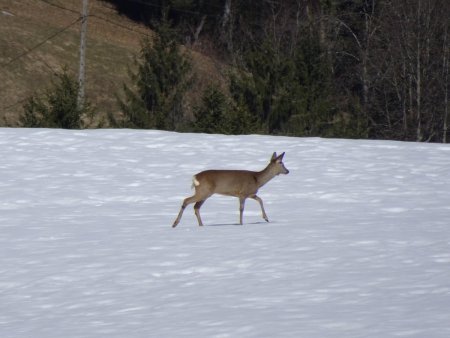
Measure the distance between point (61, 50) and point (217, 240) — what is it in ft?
173

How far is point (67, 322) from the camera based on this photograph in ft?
34.0

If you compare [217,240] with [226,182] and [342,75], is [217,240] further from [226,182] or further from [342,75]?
[342,75]

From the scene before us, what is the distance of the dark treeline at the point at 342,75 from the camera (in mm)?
39438

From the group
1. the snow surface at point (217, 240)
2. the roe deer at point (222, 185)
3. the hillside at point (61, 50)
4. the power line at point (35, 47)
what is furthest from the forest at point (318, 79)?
the roe deer at point (222, 185)

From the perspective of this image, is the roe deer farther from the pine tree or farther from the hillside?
the hillside

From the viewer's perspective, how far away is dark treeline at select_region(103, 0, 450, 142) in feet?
129

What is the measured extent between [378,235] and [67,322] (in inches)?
238

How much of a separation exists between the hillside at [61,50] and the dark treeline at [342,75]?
7106 millimetres

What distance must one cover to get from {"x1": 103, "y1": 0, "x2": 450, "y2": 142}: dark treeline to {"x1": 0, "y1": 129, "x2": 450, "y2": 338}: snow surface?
35.3 feet

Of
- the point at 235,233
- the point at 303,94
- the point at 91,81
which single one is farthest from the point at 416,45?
the point at 235,233

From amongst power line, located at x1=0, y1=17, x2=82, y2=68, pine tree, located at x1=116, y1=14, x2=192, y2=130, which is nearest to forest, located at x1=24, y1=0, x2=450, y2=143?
pine tree, located at x1=116, y1=14, x2=192, y2=130

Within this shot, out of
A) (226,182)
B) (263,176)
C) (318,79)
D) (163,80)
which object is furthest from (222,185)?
(318,79)

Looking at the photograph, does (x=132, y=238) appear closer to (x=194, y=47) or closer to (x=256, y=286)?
(x=256, y=286)

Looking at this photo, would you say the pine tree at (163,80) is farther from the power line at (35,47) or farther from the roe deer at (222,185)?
the roe deer at (222,185)
